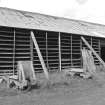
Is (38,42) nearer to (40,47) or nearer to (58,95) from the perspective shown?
(40,47)

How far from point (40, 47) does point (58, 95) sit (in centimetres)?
780

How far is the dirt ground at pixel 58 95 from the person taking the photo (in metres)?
7.06

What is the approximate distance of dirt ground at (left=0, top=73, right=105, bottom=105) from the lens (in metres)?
7.06

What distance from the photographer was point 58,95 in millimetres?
8297

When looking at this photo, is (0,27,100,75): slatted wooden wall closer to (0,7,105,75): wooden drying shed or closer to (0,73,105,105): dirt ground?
(0,7,105,75): wooden drying shed

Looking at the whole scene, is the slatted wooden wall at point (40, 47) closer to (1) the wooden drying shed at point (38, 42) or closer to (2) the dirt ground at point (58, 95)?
(1) the wooden drying shed at point (38, 42)

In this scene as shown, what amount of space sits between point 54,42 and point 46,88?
7306 millimetres

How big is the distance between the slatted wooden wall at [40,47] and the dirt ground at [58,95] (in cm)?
434

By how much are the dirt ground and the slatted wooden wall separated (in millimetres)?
4339

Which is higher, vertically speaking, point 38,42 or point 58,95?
point 38,42

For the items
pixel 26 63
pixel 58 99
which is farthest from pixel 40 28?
pixel 58 99

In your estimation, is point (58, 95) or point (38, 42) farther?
point (38, 42)

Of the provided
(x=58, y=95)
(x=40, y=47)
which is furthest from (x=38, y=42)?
(x=58, y=95)

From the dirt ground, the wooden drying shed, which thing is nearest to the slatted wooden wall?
the wooden drying shed
